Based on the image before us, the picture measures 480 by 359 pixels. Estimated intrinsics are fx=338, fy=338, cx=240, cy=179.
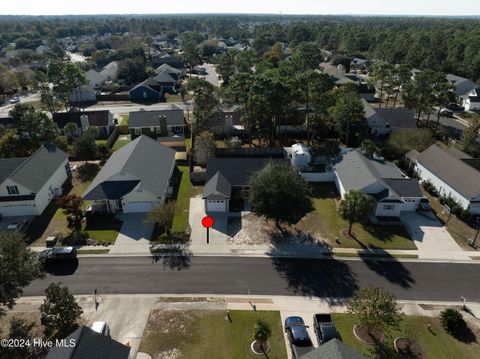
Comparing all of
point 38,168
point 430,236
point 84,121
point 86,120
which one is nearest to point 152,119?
point 86,120

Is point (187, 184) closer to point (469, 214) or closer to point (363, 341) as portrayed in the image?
point (363, 341)

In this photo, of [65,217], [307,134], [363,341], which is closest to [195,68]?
[307,134]

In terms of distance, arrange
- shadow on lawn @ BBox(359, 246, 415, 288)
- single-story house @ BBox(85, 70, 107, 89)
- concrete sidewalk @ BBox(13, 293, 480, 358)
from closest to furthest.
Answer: concrete sidewalk @ BBox(13, 293, 480, 358), shadow on lawn @ BBox(359, 246, 415, 288), single-story house @ BBox(85, 70, 107, 89)

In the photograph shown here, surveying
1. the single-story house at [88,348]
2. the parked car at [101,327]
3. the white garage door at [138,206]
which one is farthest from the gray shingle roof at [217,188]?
the single-story house at [88,348]

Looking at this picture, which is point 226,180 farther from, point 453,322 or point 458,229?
point 458,229

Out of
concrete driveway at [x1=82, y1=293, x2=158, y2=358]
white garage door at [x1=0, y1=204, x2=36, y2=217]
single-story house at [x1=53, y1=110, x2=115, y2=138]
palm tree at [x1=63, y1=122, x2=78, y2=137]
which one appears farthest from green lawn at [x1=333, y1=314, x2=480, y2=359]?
palm tree at [x1=63, y1=122, x2=78, y2=137]

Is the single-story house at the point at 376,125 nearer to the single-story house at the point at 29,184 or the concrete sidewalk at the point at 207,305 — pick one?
the concrete sidewalk at the point at 207,305

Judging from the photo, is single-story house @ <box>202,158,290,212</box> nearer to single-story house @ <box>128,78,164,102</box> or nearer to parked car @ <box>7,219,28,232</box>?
parked car @ <box>7,219,28,232</box>
